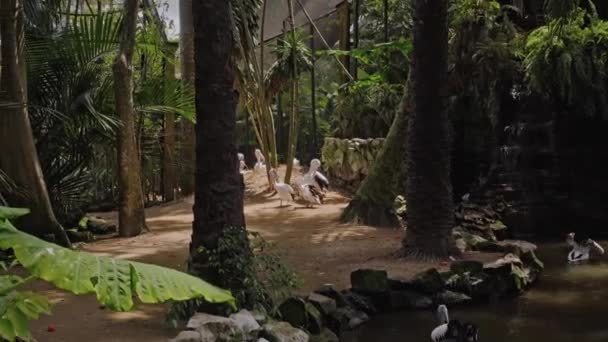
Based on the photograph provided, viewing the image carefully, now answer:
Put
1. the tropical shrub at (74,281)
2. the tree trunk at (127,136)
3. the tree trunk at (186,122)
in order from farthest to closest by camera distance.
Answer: the tree trunk at (186,122), the tree trunk at (127,136), the tropical shrub at (74,281)

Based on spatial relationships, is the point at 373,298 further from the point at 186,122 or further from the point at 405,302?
the point at 186,122

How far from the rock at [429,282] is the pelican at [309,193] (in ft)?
21.0

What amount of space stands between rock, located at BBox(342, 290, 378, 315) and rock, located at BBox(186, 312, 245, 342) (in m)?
2.46

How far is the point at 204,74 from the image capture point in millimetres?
6754

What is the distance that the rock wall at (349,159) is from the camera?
16.7m

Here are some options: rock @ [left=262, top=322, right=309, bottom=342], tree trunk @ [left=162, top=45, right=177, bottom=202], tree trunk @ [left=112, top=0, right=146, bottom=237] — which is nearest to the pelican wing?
rock @ [left=262, top=322, right=309, bottom=342]

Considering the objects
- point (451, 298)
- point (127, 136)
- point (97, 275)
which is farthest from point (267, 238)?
point (97, 275)

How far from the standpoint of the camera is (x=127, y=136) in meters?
10.8

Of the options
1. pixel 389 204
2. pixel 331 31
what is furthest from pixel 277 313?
pixel 331 31

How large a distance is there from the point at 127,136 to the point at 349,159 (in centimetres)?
780

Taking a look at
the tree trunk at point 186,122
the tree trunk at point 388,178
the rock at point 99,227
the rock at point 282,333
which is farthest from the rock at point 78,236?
the tree trunk at point 186,122

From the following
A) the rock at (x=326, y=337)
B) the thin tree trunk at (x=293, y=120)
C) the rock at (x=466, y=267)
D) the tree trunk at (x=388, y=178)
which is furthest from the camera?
the thin tree trunk at (x=293, y=120)

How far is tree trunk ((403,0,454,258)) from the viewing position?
380 inches

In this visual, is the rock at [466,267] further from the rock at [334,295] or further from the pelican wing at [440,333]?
the pelican wing at [440,333]
